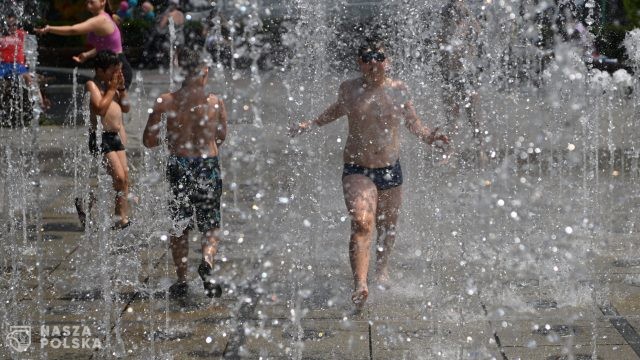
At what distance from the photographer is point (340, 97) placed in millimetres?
5770

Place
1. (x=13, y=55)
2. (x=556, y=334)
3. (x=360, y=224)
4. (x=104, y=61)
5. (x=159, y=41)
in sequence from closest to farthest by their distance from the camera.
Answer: (x=556, y=334) → (x=360, y=224) → (x=104, y=61) → (x=13, y=55) → (x=159, y=41)

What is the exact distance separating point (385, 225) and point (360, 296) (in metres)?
0.76

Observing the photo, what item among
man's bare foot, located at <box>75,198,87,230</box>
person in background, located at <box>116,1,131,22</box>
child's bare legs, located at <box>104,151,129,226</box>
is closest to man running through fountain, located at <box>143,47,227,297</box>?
child's bare legs, located at <box>104,151,129,226</box>

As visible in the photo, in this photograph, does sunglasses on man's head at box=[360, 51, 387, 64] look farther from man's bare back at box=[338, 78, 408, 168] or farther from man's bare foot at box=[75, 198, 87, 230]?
man's bare foot at box=[75, 198, 87, 230]

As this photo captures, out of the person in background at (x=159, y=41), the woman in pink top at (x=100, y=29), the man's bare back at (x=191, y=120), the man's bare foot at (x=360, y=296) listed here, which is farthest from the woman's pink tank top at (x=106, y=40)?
the person in background at (x=159, y=41)

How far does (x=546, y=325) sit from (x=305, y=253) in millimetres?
2105

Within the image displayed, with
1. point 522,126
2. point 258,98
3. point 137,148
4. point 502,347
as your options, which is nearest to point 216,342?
point 502,347

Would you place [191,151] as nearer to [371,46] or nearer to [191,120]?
[191,120]

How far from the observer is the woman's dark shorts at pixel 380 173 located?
223 inches

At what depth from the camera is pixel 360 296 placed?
516 cm

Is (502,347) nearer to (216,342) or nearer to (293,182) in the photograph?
(216,342)

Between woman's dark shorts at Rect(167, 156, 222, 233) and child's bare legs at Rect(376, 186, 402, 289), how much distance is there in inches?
38.3

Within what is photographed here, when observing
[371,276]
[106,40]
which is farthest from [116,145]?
[371,276]

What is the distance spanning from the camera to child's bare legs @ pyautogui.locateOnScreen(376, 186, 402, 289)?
5.75 metres
